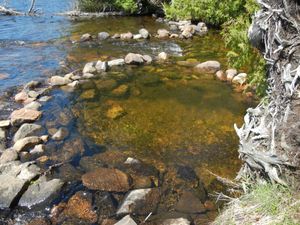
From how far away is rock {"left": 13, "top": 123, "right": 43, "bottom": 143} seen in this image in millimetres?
7166

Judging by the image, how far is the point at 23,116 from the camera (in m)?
7.78

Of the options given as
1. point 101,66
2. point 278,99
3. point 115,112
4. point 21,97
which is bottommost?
point 21,97

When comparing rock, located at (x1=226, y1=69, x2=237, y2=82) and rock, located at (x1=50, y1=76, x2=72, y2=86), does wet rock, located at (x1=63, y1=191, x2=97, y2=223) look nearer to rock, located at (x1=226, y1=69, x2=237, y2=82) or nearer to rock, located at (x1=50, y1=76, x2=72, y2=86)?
rock, located at (x1=50, y1=76, x2=72, y2=86)

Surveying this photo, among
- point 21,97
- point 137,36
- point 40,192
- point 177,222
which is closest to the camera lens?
point 177,222

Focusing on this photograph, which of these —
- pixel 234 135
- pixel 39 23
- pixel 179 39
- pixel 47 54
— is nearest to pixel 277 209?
pixel 234 135

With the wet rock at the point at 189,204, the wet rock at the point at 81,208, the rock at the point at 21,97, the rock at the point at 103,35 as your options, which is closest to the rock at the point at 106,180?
the wet rock at the point at 81,208

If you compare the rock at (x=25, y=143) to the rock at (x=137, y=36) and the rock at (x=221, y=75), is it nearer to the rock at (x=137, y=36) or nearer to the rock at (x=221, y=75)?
the rock at (x=221, y=75)

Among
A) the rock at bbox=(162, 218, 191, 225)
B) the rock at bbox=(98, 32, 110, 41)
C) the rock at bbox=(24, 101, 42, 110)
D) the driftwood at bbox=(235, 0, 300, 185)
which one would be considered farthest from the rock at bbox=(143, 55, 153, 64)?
the rock at bbox=(162, 218, 191, 225)

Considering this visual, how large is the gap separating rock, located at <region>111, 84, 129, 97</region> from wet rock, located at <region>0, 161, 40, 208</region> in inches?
125

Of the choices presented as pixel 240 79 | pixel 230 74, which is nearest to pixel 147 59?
pixel 230 74

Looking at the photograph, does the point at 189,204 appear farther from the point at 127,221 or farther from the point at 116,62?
the point at 116,62

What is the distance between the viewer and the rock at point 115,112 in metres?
7.84

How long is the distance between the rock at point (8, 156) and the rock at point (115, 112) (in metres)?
2.08

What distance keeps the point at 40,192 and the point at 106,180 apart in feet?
3.16
